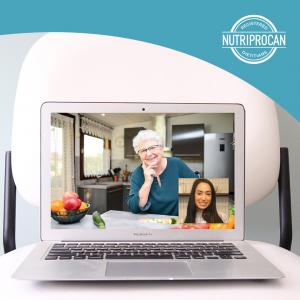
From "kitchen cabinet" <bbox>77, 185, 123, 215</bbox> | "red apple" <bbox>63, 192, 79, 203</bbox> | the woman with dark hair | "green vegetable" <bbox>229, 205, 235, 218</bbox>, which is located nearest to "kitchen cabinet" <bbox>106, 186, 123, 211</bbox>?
"kitchen cabinet" <bbox>77, 185, 123, 215</bbox>

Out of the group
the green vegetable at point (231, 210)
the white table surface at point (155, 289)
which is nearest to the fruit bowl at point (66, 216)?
the white table surface at point (155, 289)

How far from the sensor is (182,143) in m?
0.72

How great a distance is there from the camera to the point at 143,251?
0.61 m

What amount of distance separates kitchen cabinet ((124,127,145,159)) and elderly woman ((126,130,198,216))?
0.01 meters

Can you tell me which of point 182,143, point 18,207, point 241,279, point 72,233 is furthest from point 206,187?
point 18,207

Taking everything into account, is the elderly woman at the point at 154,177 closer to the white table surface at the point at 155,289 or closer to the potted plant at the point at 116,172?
the potted plant at the point at 116,172

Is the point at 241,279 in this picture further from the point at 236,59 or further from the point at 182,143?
the point at 236,59

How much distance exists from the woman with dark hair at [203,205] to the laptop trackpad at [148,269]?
0.19 m

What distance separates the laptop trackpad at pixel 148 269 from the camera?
49 cm

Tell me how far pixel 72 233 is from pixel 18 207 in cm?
75

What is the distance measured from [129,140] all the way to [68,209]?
0.28 m

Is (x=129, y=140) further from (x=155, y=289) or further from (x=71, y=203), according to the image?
(x=155, y=289)

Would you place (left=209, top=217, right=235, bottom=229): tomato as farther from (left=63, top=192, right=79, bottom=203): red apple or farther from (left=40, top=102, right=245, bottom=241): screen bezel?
(left=63, top=192, right=79, bottom=203): red apple

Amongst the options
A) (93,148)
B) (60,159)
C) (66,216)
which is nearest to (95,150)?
(93,148)
